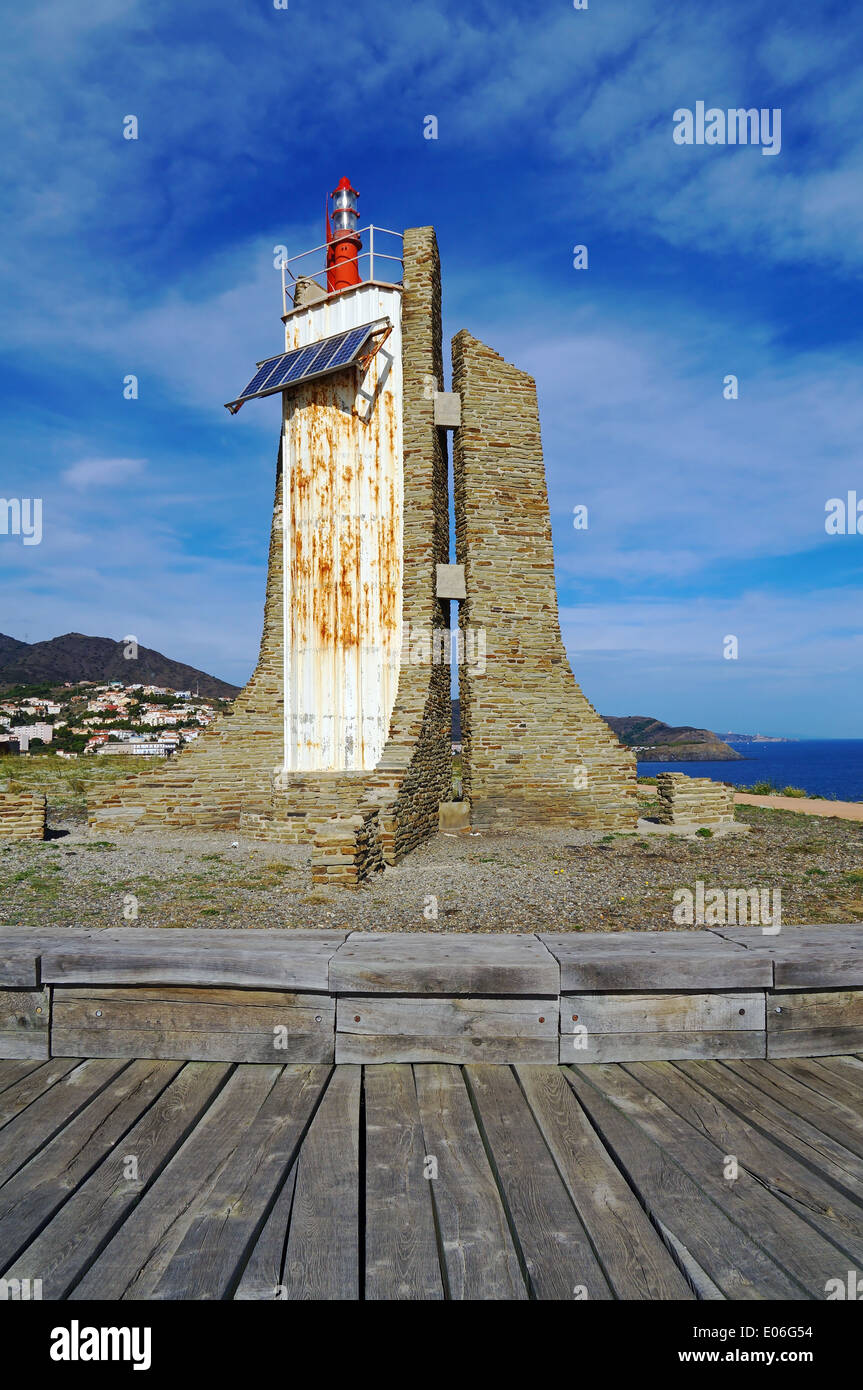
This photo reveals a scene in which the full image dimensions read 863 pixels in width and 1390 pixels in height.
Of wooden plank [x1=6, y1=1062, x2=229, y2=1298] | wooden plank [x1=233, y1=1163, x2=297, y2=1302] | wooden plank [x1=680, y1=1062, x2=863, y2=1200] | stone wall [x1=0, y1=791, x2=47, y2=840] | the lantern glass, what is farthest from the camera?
the lantern glass

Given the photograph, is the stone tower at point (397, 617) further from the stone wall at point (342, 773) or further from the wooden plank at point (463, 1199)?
the wooden plank at point (463, 1199)

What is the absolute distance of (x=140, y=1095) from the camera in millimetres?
2879

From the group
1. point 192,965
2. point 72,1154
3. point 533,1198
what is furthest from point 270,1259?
point 192,965

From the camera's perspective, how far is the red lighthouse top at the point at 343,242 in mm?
14633

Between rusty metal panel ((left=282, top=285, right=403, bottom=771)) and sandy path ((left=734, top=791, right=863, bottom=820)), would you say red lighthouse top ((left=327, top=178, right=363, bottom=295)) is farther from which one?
sandy path ((left=734, top=791, right=863, bottom=820))

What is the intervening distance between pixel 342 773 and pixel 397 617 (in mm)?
3033

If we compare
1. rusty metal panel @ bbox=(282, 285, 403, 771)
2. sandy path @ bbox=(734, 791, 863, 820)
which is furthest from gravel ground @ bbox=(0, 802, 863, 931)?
sandy path @ bbox=(734, 791, 863, 820)

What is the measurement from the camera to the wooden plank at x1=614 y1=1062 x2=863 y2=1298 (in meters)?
2.08

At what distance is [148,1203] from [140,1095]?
68cm

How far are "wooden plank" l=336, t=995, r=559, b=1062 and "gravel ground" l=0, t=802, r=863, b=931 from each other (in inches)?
133

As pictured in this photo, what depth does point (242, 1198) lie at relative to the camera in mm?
2285

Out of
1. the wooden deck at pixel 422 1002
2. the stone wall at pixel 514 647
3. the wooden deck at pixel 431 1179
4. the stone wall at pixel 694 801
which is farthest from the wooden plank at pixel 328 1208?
the stone wall at pixel 694 801
